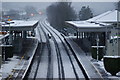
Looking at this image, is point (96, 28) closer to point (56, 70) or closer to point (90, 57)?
point (90, 57)

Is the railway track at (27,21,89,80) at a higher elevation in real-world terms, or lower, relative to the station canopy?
lower

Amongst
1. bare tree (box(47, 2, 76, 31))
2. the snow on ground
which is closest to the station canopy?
the snow on ground

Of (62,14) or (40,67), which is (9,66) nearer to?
(40,67)

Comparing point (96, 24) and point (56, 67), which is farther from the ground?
point (96, 24)

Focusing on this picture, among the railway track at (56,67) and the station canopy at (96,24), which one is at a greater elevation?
the station canopy at (96,24)

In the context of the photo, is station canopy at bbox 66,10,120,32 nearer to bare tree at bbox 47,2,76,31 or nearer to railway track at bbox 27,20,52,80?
railway track at bbox 27,20,52,80

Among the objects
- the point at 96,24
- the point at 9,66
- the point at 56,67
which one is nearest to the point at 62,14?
the point at 96,24

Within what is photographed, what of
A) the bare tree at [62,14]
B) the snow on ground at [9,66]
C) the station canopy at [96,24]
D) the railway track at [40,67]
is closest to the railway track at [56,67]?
the railway track at [40,67]

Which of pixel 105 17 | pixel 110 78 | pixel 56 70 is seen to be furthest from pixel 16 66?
pixel 105 17

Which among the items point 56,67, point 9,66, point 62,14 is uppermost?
point 62,14

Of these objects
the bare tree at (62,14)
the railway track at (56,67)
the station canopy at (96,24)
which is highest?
the bare tree at (62,14)

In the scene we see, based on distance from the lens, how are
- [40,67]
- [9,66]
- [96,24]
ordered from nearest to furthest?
[9,66] < [40,67] < [96,24]

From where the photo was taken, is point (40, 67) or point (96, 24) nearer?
point (40, 67)

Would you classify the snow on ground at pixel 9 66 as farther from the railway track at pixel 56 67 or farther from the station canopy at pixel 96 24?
the station canopy at pixel 96 24
